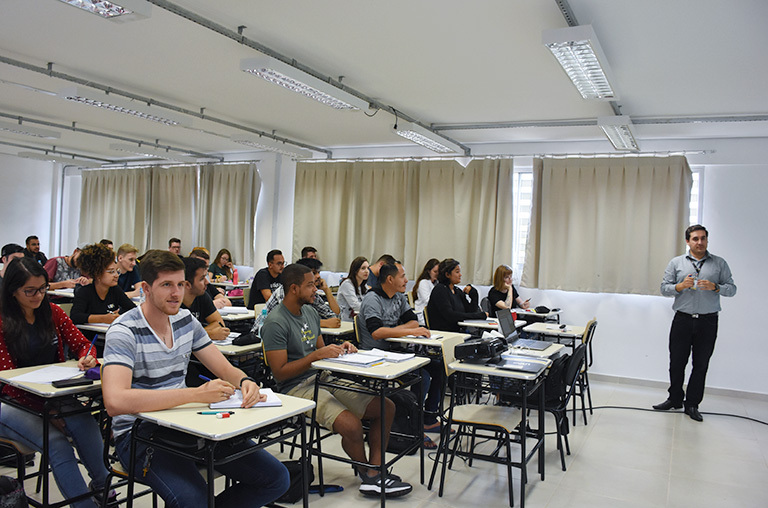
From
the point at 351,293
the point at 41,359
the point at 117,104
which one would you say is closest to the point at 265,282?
the point at 351,293

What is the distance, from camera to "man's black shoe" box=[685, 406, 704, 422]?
530 centimetres

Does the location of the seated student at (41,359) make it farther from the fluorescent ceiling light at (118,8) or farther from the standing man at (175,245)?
the standing man at (175,245)

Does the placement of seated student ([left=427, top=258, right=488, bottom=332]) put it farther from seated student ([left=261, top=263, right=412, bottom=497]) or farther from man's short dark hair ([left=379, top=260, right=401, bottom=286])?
seated student ([left=261, top=263, right=412, bottom=497])

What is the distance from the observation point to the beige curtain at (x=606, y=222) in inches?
263

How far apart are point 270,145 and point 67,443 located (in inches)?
215

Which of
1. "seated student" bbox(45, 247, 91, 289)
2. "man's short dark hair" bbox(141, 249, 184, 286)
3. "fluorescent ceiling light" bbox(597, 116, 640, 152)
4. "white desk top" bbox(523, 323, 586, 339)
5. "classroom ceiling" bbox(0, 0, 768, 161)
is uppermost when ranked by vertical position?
"classroom ceiling" bbox(0, 0, 768, 161)

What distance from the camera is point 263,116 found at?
6777 mm

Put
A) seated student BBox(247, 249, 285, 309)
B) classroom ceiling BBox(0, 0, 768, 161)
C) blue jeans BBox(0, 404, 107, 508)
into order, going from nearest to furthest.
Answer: blue jeans BBox(0, 404, 107, 508) < classroom ceiling BBox(0, 0, 768, 161) < seated student BBox(247, 249, 285, 309)

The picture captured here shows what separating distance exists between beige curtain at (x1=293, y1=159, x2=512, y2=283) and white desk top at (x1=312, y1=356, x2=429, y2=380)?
451 centimetres

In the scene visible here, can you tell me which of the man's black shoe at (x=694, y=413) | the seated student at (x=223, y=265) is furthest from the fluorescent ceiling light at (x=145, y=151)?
the man's black shoe at (x=694, y=413)

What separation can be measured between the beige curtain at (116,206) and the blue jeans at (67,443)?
27.3 ft

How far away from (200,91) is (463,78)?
2700mm

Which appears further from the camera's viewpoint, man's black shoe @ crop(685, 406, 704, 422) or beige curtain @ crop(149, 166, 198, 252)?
beige curtain @ crop(149, 166, 198, 252)

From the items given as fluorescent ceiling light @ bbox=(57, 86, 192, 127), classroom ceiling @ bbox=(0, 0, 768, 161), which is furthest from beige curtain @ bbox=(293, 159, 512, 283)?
fluorescent ceiling light @ bbox=(57, 86, 192, 127)
